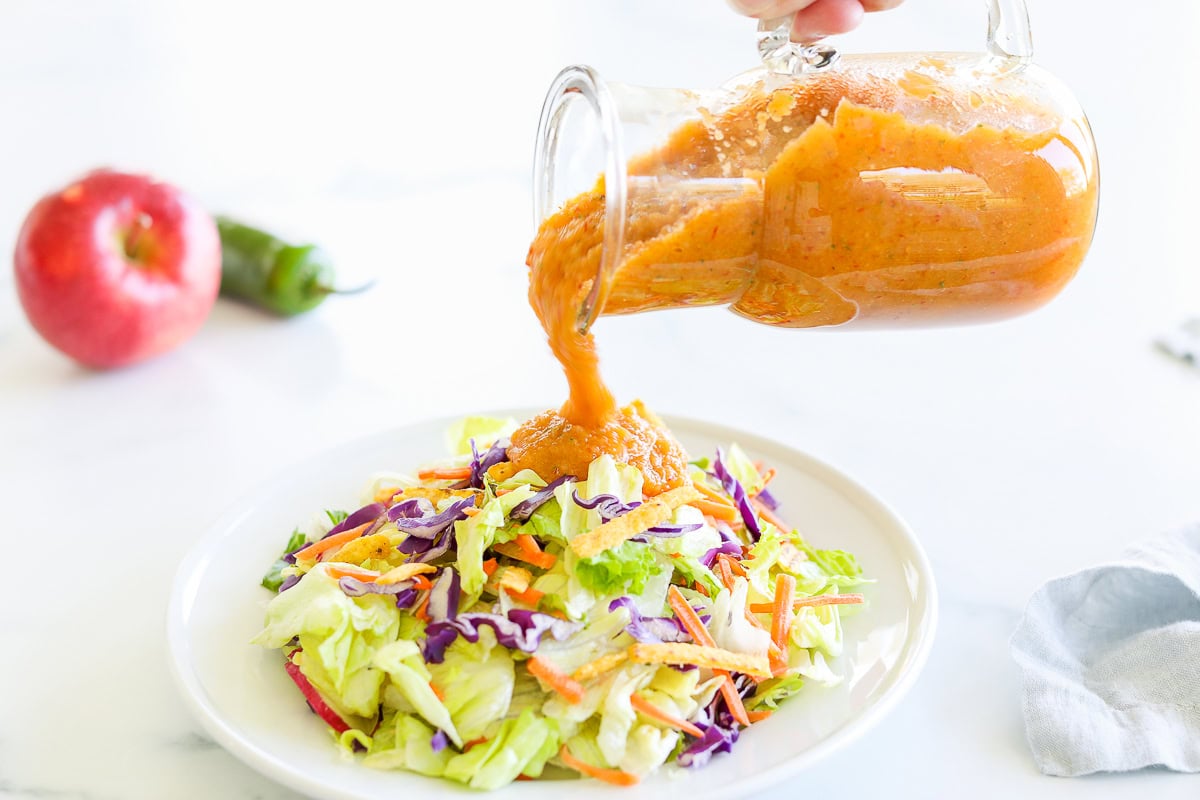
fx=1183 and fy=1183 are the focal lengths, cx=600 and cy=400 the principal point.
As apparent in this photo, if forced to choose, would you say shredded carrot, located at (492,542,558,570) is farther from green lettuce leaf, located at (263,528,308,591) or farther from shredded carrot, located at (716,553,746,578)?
green lettuce leaf, located at (263,528,308,591)

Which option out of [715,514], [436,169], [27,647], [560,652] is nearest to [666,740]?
[560,652]

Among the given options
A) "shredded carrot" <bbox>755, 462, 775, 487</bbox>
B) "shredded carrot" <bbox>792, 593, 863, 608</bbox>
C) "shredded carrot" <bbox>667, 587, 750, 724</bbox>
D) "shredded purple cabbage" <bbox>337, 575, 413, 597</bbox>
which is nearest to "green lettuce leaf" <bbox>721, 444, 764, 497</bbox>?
"shredded carrot" <bbox>755, 462, 775, 487</bbox>

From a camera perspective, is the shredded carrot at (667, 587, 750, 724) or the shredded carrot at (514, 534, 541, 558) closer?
the shredded carrot at (667, 587, 750, 724)

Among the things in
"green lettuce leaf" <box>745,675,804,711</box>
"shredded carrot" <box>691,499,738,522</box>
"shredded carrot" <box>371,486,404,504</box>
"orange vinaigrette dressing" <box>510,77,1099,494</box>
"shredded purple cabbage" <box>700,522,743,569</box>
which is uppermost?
"orange vinaigrette dressing" <box>510,77,1099,494</box>

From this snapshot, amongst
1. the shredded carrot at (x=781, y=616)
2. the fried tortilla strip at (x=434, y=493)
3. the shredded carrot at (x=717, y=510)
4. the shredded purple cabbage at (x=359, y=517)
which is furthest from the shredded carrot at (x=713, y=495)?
the shredded purple cabbage at (x=359, y=517)

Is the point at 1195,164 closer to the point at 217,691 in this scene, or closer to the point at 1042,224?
the point at 1042,224

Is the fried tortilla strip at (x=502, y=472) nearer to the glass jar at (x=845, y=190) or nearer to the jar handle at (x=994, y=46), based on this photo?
the glass jar at (x=845, y=190)

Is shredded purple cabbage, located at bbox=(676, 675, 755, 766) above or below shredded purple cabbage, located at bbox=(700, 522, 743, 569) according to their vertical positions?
below
